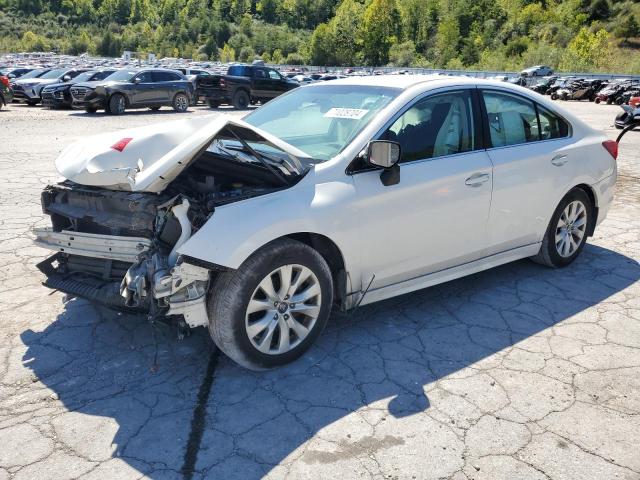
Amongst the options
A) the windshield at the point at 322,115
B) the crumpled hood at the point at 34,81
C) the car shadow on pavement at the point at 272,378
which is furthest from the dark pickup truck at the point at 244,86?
the car shadow on pavement at the point at 272,378

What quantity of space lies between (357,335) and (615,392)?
1.61 m

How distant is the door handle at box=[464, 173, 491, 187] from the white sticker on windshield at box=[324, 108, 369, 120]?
90 cm

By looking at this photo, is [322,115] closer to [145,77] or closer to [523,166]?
[523,166]

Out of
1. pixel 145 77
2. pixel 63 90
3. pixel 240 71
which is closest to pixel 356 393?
pixel 145 77

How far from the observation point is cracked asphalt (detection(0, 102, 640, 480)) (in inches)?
105

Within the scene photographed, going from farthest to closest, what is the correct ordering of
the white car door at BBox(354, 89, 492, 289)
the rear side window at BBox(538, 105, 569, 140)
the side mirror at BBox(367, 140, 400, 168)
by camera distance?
the rear side window at BBox(538, 105, 569, 140), the white car door at BBox(354, 89, 492, 289), the side mirror at BBox(367, 140, 400, 168)

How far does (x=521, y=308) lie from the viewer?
4.43 m

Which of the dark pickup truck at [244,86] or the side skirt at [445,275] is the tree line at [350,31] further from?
the side skirt at [445,275]

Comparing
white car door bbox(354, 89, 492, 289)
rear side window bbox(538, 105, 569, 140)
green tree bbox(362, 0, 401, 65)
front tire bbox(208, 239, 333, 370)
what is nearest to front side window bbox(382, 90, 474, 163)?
white car door bbox(354, 89, 492, 289)

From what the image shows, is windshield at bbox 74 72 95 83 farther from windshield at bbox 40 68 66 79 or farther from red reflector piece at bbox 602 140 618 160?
red reflector piece at bbox 602 140 618 160

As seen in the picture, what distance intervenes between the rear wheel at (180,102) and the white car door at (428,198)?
19823mm

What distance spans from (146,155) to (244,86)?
70.7 feet

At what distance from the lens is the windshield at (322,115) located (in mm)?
3855

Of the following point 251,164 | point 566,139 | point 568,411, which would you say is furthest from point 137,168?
point 566,139
